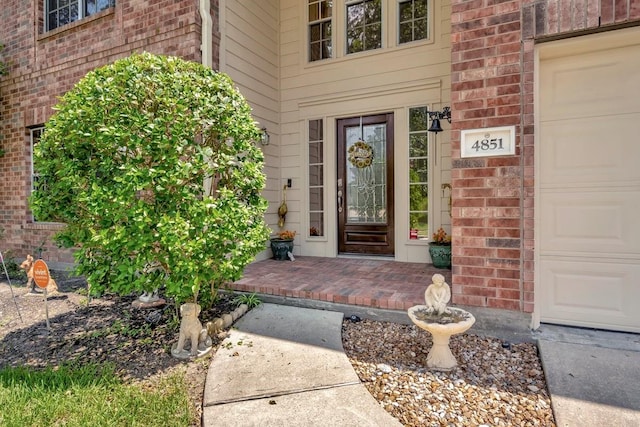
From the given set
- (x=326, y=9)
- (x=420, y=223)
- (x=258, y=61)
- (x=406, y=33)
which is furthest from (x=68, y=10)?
(x=420, y=223)

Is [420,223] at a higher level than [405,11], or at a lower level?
lower

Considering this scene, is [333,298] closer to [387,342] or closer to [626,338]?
[387,342]

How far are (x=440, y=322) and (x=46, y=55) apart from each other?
654 cm

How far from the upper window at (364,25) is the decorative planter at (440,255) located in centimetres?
286

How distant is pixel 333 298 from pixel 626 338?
2157 mm

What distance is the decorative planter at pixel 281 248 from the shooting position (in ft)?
16.5

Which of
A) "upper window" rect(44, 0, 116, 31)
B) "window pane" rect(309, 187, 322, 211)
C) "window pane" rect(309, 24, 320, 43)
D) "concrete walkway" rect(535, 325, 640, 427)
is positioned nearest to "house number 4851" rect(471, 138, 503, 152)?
"concrete walkway" rect(535, 325, 640, 427)

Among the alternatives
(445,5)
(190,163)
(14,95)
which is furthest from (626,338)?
(14,95)

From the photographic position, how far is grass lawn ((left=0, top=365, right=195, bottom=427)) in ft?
5.90

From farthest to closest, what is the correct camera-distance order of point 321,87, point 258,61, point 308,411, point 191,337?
point 321,87, point 258,61, point 191,337, point 308,411

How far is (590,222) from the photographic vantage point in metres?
2.68

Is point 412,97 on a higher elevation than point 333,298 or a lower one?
A: higher

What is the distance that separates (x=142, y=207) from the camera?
2.28 m

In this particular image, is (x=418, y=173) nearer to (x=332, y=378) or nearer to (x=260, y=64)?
(x=260, y=64)
